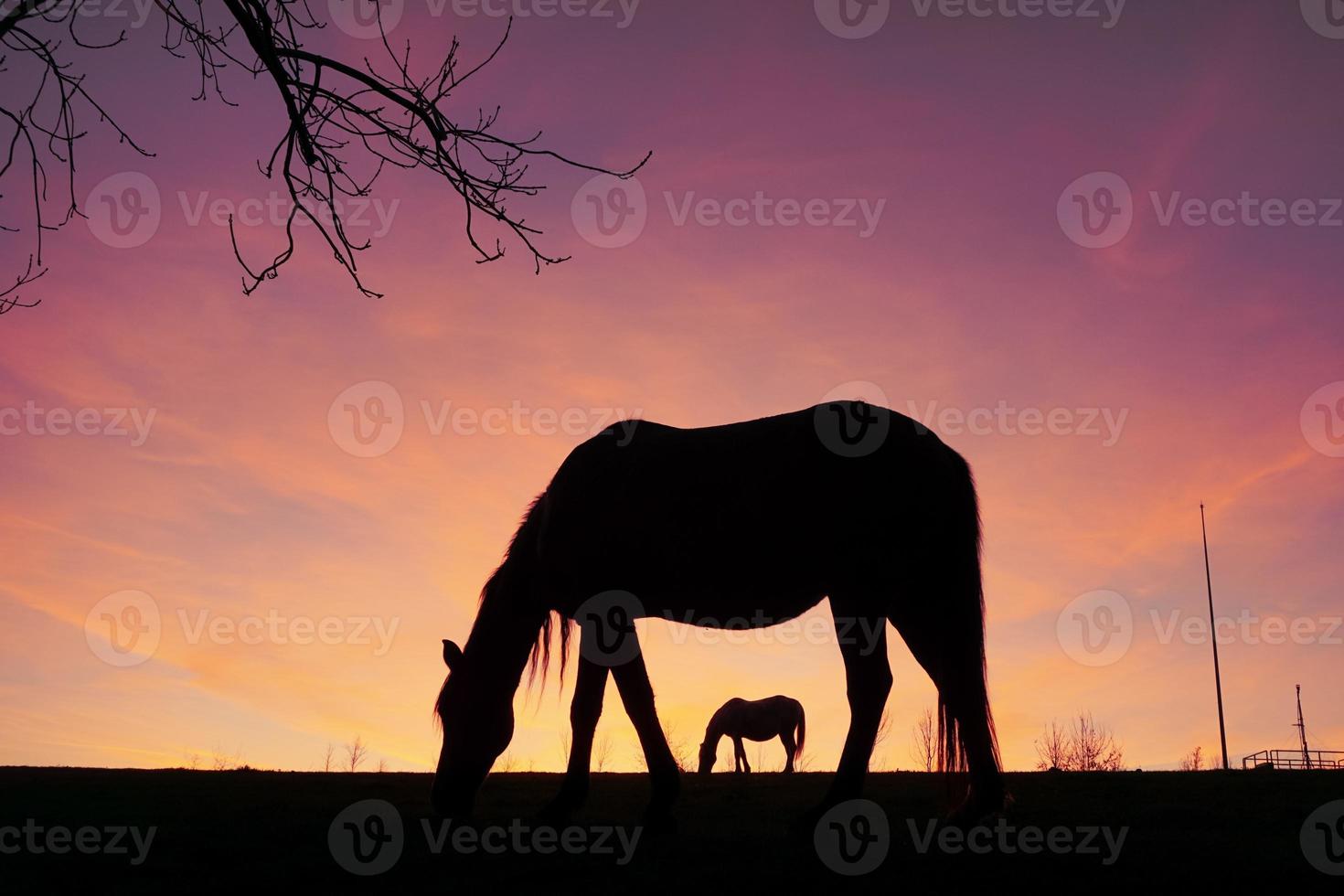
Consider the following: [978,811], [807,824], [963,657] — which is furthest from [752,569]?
[978,811]

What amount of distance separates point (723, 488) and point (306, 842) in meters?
3.60

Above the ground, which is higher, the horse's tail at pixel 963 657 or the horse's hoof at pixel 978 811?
the horse's tail at pixel 963 657

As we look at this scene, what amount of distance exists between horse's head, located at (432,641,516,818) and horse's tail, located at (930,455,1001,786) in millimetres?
3416

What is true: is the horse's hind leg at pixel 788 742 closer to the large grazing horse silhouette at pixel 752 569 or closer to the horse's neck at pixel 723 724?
the horse's neck at pixel 723 724

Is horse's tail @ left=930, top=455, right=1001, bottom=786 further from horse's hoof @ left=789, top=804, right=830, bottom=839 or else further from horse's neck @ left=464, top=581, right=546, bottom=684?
horse's neck @ left=464, top=581, right=546, bottom=684

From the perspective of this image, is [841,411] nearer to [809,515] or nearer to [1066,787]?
[809,515]

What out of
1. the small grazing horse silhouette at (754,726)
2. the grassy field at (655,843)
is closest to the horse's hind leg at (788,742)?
the small grazing horse silhouette at (754,726)

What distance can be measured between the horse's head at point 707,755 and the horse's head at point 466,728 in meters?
19.0

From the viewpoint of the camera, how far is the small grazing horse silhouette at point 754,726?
84.6 feet

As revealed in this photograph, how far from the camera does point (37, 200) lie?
5512mm

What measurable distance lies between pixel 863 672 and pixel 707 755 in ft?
66.8

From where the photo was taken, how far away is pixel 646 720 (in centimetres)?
734

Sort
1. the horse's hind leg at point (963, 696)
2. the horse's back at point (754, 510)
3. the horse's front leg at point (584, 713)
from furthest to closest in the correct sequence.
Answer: the horse's front leg at point (584, 713) → the horse's back at point (754, 510) → the horse's hind leg at point (963, 696)

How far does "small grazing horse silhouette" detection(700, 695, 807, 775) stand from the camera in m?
25.8
